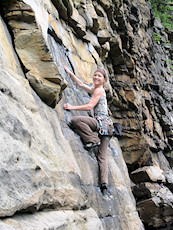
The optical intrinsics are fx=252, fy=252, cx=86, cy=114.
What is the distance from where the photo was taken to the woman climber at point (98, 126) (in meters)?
5.52

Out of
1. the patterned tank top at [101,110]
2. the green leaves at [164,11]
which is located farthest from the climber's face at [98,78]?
the green leaves at [164,11]

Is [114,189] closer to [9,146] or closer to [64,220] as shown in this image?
[64,220]

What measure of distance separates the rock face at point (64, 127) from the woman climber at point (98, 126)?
19cm

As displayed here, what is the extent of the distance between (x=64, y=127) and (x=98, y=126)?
0.87m

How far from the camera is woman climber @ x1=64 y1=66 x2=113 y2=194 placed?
5520 millimetres

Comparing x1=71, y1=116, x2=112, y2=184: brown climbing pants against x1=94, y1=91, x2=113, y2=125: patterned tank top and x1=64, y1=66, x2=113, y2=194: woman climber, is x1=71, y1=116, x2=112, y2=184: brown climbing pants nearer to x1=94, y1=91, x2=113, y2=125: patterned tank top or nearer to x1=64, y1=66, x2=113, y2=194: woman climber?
x1=64, y1=66, x2=113, y2=194: woman climber

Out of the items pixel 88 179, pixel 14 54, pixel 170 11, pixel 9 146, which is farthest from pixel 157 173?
pixel 170 11

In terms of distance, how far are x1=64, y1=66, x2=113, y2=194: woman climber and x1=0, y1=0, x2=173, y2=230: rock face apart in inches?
7.5

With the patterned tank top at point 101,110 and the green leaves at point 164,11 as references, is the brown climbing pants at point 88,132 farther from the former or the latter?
the green leaves at point 164,11

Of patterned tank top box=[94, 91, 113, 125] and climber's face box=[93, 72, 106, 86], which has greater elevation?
climber's face box=[93, 72, 106, 86]

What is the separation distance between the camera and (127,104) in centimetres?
1307

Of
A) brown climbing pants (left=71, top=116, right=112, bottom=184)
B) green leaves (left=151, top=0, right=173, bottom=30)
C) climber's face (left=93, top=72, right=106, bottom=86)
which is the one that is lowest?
green leaves (left=151, top=0, right=173, bottom=30)

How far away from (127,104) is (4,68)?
10350mm

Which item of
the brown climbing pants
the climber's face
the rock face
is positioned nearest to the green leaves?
the rock face
